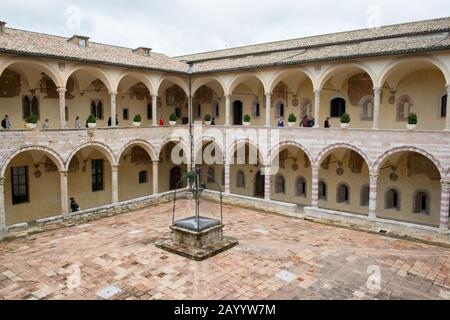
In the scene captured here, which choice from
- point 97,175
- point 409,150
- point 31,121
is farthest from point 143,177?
point 409,150

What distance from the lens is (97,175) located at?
23.3m

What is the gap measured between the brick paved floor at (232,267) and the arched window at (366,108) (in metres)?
7.32

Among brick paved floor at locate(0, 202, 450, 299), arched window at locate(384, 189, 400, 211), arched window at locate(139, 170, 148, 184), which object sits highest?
arched window at locate(139, 170, 148, 184)

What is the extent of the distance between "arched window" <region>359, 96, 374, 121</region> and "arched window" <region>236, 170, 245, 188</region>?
917cm

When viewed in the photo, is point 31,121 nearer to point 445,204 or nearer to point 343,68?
point 343,68

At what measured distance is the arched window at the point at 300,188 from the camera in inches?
944

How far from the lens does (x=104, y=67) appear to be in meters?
19.3

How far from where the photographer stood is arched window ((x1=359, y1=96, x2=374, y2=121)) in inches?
814

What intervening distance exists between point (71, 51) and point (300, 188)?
48.9 ft

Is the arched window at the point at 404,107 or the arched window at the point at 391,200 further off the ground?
the arched window at the point at 404,107

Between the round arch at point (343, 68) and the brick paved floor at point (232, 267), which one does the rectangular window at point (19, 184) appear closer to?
the brick paved floor at point (232, 267)

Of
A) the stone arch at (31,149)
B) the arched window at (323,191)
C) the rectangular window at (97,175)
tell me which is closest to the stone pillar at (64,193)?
the stone arch at (31,149)

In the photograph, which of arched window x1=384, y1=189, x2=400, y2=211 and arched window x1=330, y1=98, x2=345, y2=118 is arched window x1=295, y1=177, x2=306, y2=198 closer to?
arched window x1=330, y1=98, x2=345, y2=118

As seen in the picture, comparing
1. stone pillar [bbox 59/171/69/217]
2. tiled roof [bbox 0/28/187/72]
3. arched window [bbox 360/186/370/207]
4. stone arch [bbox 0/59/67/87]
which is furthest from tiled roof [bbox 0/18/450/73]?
arched window [bbox 360/186/370/207]
